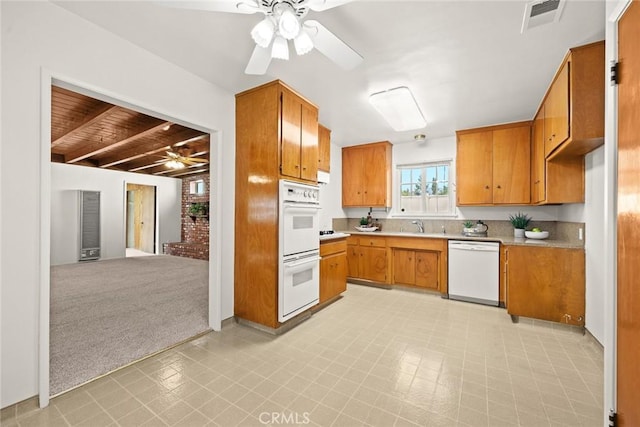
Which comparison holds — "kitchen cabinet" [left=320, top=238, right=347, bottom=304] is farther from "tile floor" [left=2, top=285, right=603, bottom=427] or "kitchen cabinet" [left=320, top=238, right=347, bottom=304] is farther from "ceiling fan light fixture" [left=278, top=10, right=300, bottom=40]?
"ceiling fan light fixture" [left=278, top=10, right=300, bottom=40]

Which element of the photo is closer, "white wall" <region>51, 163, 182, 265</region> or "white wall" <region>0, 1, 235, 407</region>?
"white wall" <region>0, 1, 235, 407</region>

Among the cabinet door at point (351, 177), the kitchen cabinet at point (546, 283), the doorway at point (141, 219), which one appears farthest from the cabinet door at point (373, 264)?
the doorway at point (141, 219)

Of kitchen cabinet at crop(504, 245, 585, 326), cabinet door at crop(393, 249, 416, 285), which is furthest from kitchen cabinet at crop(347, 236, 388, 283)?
kitchen cabinet at crop(504, 245, 585, 326)

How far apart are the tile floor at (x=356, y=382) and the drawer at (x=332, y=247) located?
3.12ft

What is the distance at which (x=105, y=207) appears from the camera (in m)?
6.77

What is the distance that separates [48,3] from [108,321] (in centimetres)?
286

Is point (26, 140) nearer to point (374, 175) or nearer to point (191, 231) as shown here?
point (374, 175)

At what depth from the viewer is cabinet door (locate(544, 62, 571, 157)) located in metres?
2.25

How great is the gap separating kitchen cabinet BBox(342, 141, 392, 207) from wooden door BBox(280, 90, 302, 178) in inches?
91.0

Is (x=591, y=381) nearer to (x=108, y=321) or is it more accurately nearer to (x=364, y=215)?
(x=364, y=215)

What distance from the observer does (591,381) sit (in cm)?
189

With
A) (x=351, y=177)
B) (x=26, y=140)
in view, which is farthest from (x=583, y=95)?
(x=26, y=140)

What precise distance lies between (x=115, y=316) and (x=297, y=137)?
2943mm

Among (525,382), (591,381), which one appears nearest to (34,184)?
(525,382)
